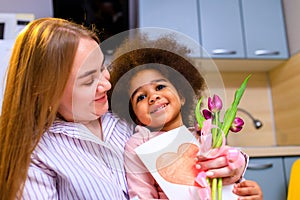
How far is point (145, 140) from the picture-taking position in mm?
672

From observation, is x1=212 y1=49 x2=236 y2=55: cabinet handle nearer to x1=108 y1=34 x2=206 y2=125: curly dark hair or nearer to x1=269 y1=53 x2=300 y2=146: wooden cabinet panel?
x1=269 y1=53 x2=300 y2=146: wooden cabinet panel

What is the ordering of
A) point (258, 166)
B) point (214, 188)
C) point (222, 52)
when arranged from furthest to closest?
point (222, 52)
point (258, 166)
point (214, 188)

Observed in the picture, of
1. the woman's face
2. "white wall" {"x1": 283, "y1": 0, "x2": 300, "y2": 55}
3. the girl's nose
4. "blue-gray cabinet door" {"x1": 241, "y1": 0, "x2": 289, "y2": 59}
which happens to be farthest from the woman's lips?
"white wall" {"x1": 283, "y1": 0, "x2": 300, "y2": 55}

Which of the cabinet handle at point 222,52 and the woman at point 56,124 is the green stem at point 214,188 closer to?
the woman at point 56,124

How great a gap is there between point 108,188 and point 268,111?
6.27 ft

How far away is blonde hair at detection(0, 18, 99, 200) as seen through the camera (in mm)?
A: 648

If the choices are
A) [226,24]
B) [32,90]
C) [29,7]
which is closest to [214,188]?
[32,90]

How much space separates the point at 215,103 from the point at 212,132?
0.06 metres

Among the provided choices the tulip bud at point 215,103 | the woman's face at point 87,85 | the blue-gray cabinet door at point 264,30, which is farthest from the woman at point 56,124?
the blue-gray cabinet door at point 264,30

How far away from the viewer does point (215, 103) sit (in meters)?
0.66

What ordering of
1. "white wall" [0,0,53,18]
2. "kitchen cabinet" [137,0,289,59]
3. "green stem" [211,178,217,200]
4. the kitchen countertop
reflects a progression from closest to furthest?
"green stem" [211,178,217,200] → the kitchen countertop → "kitchen cabinet" [137,0,289,59] → "white wall" [0,0,53,18]

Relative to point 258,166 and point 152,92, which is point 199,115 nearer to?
point 152,92

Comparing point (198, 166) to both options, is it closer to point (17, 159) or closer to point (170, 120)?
point (170, 120)

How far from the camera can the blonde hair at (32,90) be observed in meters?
0.65
